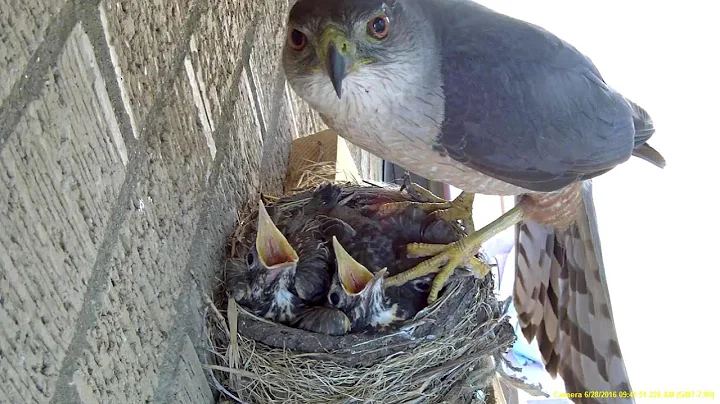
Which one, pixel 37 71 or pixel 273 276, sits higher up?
pixel 37 71

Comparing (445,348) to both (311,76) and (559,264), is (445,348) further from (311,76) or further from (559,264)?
(559,264)

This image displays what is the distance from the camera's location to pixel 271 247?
1.62 metres

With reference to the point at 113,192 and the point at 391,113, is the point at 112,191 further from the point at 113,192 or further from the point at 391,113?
the point at 391,113

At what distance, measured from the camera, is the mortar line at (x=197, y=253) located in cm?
131

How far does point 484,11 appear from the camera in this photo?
1850 millimetres

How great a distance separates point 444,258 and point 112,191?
104cm

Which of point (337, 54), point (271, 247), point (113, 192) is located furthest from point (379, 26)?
point (113, 192)

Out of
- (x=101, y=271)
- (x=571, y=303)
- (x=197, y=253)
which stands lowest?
(x=571, y=303)

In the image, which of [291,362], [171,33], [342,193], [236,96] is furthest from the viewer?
[342,193]

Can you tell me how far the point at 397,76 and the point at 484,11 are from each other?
47 cm

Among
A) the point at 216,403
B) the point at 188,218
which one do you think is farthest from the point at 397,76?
the point at 216,403

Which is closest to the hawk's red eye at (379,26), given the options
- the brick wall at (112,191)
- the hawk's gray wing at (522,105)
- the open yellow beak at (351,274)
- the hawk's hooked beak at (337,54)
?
the hawk's hooked beak at (337,54)

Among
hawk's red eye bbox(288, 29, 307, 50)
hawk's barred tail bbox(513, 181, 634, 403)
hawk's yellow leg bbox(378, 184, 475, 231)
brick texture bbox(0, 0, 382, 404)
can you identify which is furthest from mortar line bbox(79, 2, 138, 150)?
hawk's barred tail bbox(513, 181, 634, 403)

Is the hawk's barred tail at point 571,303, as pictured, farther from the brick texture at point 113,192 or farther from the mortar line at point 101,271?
the mortar line at point 101,271
